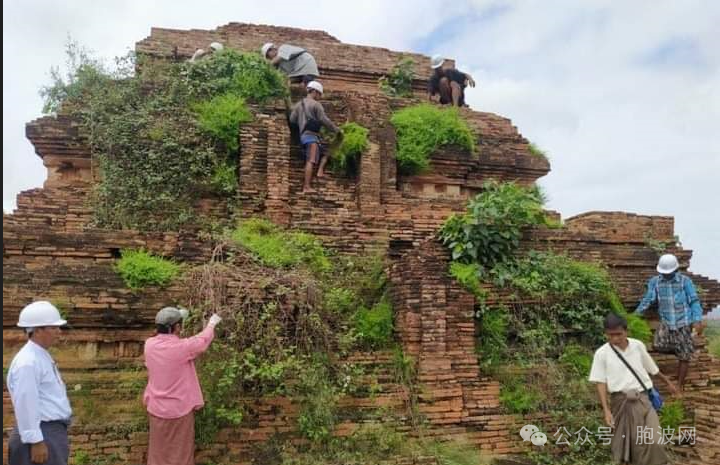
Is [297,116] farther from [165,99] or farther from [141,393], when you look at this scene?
[141,393]

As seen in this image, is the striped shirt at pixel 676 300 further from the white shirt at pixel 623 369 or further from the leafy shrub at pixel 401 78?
the leafy shrub at pixel 401 78

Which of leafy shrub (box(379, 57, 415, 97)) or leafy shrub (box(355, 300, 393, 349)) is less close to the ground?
leafy shrub (box(379, 57, 415, 97))

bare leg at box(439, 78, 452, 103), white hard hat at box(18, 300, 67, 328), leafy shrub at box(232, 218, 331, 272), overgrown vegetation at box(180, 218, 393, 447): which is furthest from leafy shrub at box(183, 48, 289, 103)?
white hard hat at box(18, 300, 67, 328)

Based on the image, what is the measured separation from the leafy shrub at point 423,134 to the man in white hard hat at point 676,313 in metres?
3.72

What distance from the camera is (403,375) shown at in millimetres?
6434

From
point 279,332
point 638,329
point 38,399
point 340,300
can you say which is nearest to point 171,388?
point 38,399

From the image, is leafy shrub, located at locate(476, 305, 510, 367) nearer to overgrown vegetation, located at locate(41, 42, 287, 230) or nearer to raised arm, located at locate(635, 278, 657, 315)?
raised arm, located at locate(635, 278, 657, 315)

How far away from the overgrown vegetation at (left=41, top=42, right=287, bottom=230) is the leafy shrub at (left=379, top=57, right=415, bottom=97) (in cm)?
367

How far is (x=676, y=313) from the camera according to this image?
7289 mm

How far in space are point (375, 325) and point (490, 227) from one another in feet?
5.88

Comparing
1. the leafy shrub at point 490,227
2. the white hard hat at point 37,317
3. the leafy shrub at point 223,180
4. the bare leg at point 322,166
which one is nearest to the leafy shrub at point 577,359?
the leafy shrub at point 490,227

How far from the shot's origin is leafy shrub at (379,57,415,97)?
13.1 m

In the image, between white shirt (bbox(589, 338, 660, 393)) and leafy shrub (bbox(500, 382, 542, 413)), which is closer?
white shirt (bbox(589, 338, 660, 393))

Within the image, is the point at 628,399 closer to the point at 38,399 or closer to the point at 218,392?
the point at 218,392
